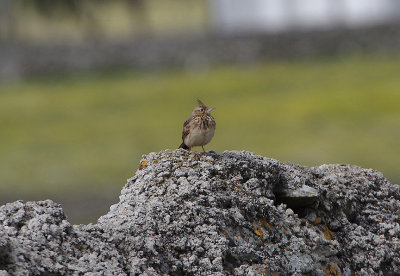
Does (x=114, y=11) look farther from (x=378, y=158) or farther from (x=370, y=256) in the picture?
(x=370, y=256)

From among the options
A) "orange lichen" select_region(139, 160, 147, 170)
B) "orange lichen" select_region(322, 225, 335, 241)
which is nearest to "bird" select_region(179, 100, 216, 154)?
"orange lichen" select_region(139, 160, 147, 170)

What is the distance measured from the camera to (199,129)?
17.5ft

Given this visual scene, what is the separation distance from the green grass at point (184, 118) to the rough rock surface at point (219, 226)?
11868 mm

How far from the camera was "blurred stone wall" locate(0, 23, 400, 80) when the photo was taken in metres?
32.2

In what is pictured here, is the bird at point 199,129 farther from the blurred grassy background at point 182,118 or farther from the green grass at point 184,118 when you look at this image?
the blurred grassy background at point 182,118

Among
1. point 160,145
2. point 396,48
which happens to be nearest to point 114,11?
point 396,48

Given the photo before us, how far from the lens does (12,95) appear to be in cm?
3186

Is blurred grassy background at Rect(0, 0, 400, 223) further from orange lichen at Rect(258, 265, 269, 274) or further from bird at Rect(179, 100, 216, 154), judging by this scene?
orange lichen at Rect(258, 265, 269, 274)

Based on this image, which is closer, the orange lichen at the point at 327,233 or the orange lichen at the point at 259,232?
the orange lichen at the point at 259,232

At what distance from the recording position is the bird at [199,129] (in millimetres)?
5328

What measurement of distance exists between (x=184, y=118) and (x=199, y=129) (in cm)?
2091

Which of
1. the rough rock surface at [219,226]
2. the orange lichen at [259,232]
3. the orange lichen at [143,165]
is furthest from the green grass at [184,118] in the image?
the orange lichen at [259,232]

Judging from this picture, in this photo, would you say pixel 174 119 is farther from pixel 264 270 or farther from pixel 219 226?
pixel 264 270

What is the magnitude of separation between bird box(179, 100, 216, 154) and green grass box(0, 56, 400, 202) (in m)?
11.4
